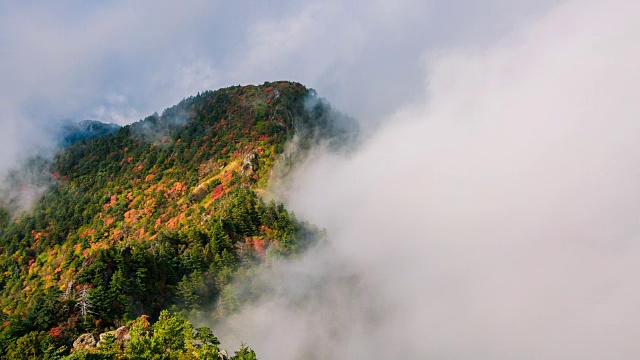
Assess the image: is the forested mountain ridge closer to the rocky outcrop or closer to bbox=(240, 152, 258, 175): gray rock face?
bbox=(240, 152, 258, 175): gray rock face

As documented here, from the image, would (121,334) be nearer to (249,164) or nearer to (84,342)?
(84,342)

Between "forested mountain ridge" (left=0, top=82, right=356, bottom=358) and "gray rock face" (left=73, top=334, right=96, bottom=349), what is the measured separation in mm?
2026

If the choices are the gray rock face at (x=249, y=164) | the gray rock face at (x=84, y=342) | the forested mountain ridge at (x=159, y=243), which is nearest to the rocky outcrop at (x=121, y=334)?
the gray rock face at (x=84, y=342)

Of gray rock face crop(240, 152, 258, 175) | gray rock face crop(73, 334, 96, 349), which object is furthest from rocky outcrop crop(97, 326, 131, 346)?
gray rock face crop(240, 152, 258, 175)

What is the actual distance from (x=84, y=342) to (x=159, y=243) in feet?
152

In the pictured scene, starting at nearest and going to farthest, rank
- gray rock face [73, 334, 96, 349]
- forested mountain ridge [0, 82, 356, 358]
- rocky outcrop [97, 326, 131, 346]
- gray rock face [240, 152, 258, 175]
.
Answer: rocky outcrop [97, 326, 131, 346], gray rock face [73, 334, 96, 349], forested mountain ridge [0, 82, 356, 358], gray rock face [240, 152, 258, 175]

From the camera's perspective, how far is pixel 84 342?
215 feet

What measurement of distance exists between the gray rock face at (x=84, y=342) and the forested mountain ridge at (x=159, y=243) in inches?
79.8

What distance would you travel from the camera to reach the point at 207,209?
144m

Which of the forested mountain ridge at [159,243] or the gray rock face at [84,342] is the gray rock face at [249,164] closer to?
the forested mountain ridge at [159,243]

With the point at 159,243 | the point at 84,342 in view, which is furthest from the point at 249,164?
the point at 84,342

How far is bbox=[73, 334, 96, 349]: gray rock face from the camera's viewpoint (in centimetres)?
6467

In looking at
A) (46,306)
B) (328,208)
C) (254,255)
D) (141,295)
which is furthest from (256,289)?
(328,208)

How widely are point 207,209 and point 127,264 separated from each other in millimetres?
55947
